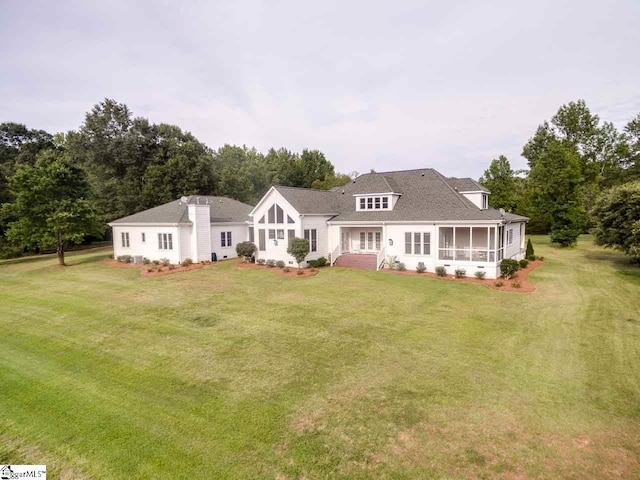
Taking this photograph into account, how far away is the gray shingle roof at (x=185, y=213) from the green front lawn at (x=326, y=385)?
11368 mm

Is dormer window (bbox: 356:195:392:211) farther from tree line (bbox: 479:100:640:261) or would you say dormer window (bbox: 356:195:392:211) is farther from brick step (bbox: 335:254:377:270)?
tree line (bbox: 479:100:640:261)

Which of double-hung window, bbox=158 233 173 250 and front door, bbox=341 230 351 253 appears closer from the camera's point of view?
front door, bbox=341 230 351 253

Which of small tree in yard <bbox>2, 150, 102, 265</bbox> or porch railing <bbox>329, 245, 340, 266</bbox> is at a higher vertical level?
small tree in yard <bbox>2, 150, 102, 265</bbox>

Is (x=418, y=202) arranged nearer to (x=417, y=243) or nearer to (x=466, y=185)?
(x=417, y=243)

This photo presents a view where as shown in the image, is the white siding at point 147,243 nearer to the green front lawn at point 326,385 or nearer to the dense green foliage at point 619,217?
the green front lawn at point 326,385

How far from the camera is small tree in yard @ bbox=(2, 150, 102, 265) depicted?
27047mm

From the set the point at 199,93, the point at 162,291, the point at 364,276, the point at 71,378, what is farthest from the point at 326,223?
the point at 71,378

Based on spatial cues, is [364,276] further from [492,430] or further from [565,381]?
[492,430]

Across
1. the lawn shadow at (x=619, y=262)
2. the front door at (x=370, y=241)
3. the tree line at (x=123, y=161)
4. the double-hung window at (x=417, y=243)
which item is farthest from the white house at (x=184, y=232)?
the lawn shadow at (x=619, y=262)

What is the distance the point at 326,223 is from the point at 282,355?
1675 cm

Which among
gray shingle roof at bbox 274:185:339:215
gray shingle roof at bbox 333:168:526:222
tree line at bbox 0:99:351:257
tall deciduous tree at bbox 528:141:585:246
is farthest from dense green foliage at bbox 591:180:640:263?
tree line at bbox 0:99:351:257

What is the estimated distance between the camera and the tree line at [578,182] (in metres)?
23.9

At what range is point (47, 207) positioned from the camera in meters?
27.9

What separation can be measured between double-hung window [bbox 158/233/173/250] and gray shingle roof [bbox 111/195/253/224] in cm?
115
